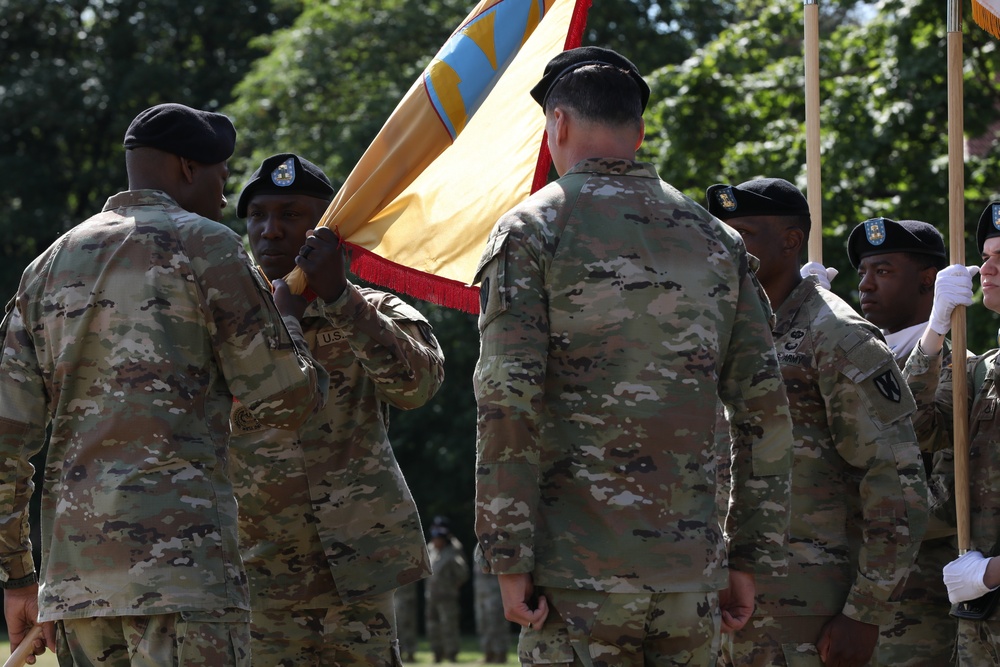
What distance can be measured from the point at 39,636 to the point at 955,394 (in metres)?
3.76

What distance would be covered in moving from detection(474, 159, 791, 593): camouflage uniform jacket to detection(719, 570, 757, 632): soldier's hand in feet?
0.17

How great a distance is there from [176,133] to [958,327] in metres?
3.38

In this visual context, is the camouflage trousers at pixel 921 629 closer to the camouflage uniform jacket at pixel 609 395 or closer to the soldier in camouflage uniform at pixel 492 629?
the camouflage uniform jacket at pixel 609 395

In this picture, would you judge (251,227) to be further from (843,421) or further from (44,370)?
(843,421)

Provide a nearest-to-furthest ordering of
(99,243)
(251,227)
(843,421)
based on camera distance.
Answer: (99,243) → (843,421) → (251,227)

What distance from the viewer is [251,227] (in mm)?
5711

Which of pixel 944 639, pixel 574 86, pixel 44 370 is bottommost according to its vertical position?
pixel 944 639

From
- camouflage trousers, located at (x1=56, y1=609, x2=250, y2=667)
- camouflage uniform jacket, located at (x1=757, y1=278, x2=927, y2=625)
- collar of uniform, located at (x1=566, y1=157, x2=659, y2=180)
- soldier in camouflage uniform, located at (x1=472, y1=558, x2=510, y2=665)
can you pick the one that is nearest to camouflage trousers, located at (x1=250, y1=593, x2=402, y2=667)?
camouflage trousers, located at (x1=56, y1=609, x2=250, y2=667)

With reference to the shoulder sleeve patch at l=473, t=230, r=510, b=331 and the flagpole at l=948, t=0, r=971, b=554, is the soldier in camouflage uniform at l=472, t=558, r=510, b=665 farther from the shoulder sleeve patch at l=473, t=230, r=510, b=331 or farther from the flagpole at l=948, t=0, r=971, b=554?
the shoulder sleeve patch at l=473, t=230, r=510, b=331

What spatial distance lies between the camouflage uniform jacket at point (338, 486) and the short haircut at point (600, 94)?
1.45m

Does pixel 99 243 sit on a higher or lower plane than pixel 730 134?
lower

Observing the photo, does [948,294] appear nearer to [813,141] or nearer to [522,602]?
[813,141]

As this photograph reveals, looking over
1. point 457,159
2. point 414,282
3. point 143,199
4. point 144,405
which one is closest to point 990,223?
point 457,159

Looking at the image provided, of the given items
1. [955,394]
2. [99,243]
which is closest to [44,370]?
[99,243]
